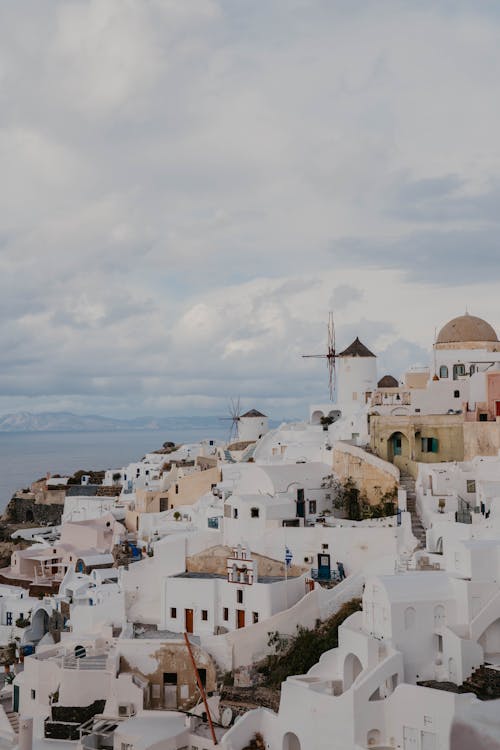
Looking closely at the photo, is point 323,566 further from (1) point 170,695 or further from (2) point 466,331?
(2) point 466,331

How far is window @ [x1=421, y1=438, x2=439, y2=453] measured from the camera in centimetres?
2817

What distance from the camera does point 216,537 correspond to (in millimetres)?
24609

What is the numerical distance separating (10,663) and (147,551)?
19.6 ft

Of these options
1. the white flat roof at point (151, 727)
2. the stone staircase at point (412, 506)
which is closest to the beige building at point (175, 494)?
the stone staircase at point (412, 506)

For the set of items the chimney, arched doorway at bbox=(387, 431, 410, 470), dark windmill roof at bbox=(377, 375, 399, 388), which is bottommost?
the chimney

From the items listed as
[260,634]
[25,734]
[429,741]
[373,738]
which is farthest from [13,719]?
[429,741]

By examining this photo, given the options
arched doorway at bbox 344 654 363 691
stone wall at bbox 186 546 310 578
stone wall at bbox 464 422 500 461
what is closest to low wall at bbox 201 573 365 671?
stone wall at bbox 186 546 310 578

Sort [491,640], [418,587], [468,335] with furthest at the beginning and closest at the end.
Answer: [468,335] → [418,587] → [491,640]

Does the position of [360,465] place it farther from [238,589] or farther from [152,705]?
[152,705]

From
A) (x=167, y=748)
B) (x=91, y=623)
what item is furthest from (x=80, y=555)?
(x=167, y=748)

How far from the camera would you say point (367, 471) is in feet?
88.4

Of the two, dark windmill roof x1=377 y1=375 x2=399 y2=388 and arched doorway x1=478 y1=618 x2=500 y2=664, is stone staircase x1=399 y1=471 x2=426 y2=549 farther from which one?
dark windmill roof x1=377 y1=375 x2=399 y2=388

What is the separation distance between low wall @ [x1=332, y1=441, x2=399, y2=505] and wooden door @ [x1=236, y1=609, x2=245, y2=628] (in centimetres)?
702

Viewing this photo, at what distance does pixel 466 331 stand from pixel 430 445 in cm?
844
